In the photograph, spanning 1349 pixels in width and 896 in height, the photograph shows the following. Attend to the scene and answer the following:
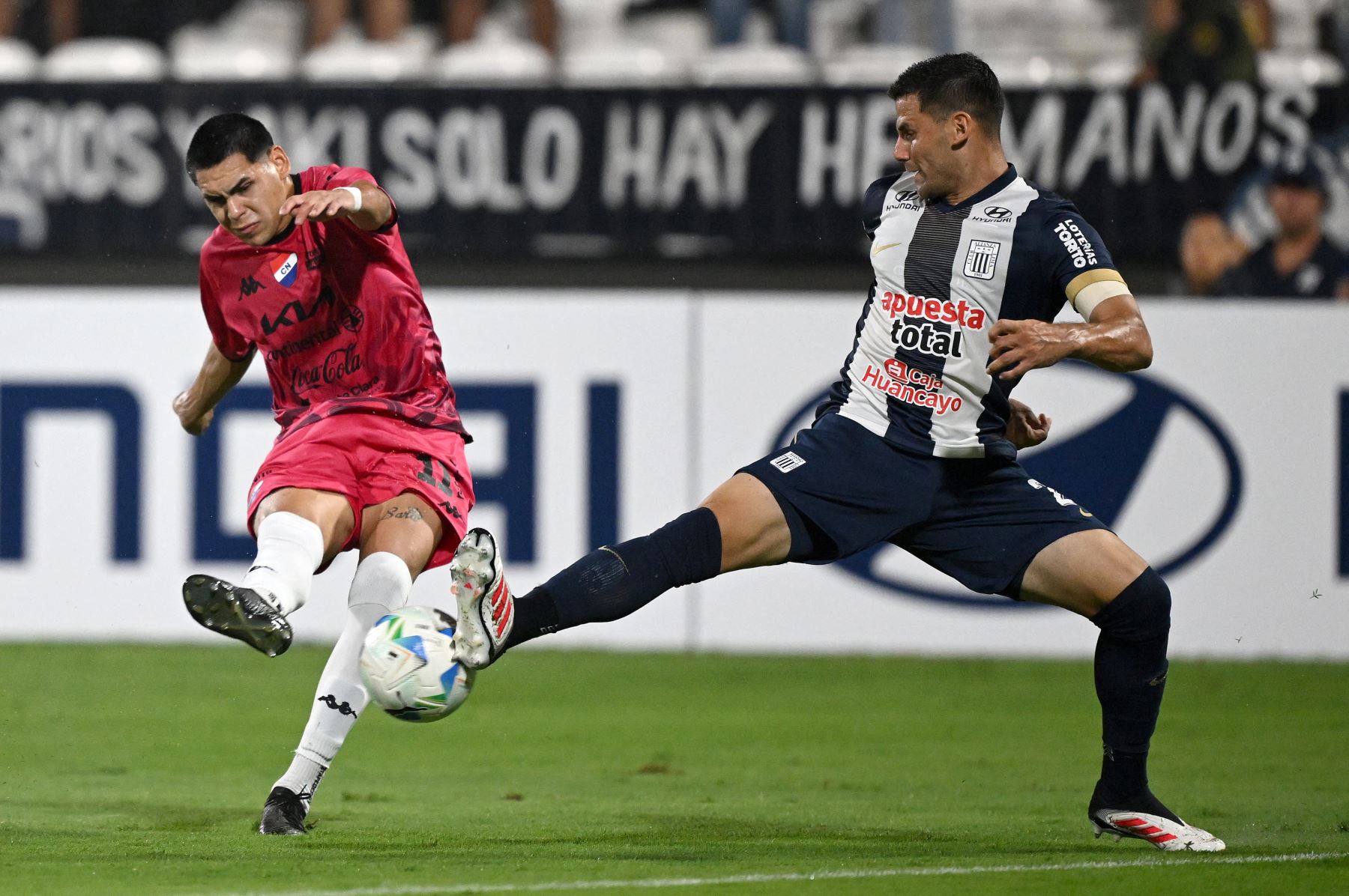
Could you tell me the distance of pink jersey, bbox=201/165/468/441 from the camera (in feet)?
17.6

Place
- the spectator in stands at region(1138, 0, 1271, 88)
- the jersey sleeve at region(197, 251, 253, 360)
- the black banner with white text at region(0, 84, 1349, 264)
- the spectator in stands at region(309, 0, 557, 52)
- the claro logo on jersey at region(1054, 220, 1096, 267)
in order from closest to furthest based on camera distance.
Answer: the claro logo on jersey at region(1054, 220, 1096, 267) → the jersey sleeve at region(197, 251, 253, 360) → the black banner with white text at region(0, 84, 1349, 264) → the spectator in stands at region(1138, 0, 1271, 88) → the spectator in stands at region(309, 0, 557, 52)

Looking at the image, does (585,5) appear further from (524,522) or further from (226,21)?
(524,522)

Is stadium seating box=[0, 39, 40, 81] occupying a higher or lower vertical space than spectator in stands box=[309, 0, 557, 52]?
lower

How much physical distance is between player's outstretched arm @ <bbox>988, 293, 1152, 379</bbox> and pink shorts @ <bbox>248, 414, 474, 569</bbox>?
1620mm

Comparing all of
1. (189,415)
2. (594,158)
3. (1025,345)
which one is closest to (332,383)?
(189,415)

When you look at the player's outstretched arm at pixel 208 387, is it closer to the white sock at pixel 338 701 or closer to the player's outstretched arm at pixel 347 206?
the player's outstretched arm at pixel 347 206

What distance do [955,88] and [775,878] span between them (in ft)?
6.78

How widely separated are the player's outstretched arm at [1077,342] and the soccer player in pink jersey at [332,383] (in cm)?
166

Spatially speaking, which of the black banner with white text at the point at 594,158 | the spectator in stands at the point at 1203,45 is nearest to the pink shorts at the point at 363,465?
the black banner with white text at the point at 594,158

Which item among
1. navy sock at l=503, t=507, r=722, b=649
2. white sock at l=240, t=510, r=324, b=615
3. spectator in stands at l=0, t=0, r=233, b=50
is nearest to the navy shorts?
navy sock at l=503, t=507, r=722, b=649

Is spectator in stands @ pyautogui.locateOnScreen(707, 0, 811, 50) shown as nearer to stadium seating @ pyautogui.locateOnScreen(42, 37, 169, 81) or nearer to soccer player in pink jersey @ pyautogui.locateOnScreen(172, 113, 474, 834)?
stadium seating @ pyautogui.locateOnScreen(42, 37, 169, 81)

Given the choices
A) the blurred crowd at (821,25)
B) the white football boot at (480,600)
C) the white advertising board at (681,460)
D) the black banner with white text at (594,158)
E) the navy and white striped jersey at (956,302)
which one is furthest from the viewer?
the blurred crowd at (821,25)

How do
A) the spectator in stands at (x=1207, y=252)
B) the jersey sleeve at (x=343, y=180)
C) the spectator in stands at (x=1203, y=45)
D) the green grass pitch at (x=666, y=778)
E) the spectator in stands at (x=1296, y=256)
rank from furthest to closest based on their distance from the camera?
the spectator in stands at (x=1203, y=45), the spectator in stands at (x=1207, y=252), the spectator in stands at (x=1296, y=256), the jersey sleeve at (x=343, y=180), the green grass pitch at (x=666, y=778)

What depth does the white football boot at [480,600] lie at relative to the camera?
441 centimetres
